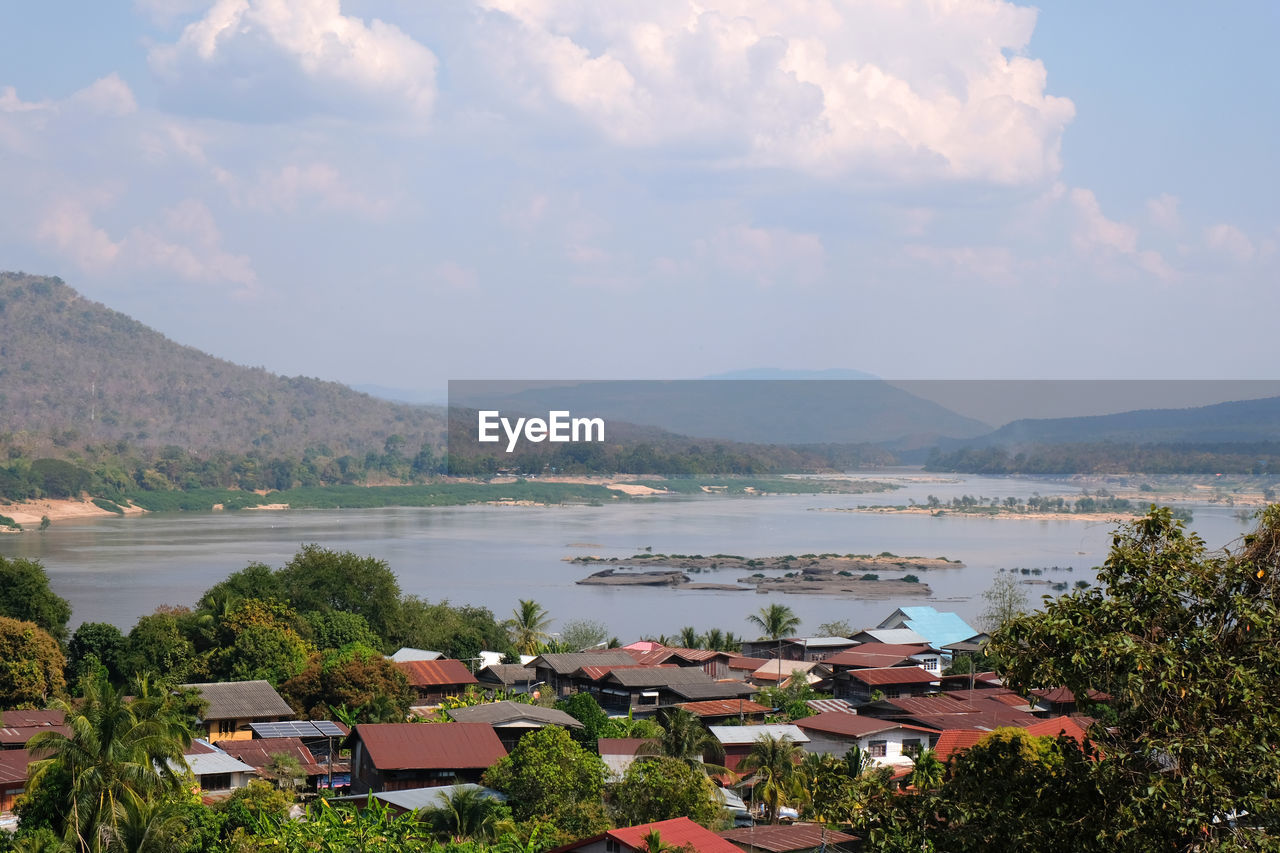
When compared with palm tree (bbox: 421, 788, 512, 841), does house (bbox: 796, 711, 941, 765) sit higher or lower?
lower

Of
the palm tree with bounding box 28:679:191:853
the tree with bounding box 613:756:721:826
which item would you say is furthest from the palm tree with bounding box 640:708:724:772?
the palm tree with bounding box 28:679:191:853

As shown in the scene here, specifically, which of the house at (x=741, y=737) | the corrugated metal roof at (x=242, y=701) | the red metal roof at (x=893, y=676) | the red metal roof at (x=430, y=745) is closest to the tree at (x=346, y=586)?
the corrugated metal roof at (x=242, y=701)

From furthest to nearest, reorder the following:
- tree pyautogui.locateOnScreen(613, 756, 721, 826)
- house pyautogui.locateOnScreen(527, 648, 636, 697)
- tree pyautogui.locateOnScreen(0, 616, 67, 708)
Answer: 1. house pyautogui.locateOnScreen(527, 648, 636, 697)
2. tree pyautogui.locateOnScreen(0, 616, 67, 708)
3. tree pyautogui.locateOnScreen(613, 756, 721, 826)

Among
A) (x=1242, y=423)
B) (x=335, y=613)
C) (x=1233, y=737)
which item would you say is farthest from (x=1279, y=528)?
(x=1242, y=423)

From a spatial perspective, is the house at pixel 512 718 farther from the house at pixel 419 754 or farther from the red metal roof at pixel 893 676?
the red metal roof at pixel 893 676

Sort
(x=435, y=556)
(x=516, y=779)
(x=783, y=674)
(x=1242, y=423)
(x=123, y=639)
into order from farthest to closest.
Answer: (x=1242, y=423) → (x=435, y=556) → (x=783, y=674) → (x=123, y=639) → (x=516, y=779)

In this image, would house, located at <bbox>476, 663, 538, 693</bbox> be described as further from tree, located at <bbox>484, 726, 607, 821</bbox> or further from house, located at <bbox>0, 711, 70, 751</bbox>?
tree, located at <bbox>484, 726, 607, 821</bbox>

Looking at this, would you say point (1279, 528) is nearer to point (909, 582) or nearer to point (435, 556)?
point (909, 582)

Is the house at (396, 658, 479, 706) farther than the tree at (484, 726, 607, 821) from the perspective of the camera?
Yes
